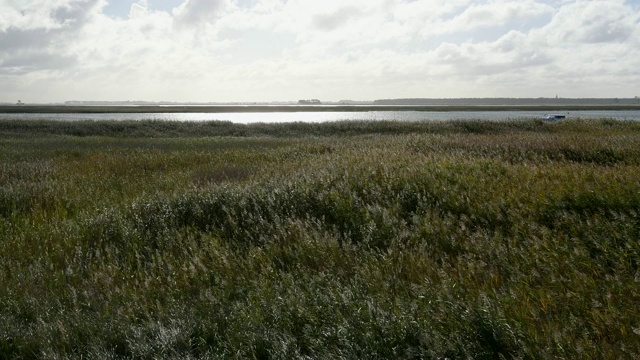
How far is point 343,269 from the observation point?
4.80 meters

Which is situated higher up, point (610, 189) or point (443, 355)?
point (610, 189)

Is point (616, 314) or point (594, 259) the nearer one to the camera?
point (616, 314)

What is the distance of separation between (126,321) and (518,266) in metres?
3.55

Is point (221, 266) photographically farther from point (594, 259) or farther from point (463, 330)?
point (594, 259)

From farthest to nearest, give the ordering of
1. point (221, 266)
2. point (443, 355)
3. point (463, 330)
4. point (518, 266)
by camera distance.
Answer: point (221, 266), point (518, 266), point (463, 330), point (443, 355)

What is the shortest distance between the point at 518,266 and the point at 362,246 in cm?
183

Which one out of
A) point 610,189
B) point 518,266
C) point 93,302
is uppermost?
point 610,189

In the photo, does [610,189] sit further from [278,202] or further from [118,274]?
[118,274]

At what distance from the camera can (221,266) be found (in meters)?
5.07

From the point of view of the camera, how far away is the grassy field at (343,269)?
10.8 ft

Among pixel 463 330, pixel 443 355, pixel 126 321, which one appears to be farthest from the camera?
pixel 126 321

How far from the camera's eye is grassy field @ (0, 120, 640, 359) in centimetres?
330

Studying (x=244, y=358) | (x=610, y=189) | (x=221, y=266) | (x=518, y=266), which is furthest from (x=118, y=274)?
(x=610, y=189)

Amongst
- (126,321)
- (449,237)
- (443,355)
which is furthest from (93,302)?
(449,237)
